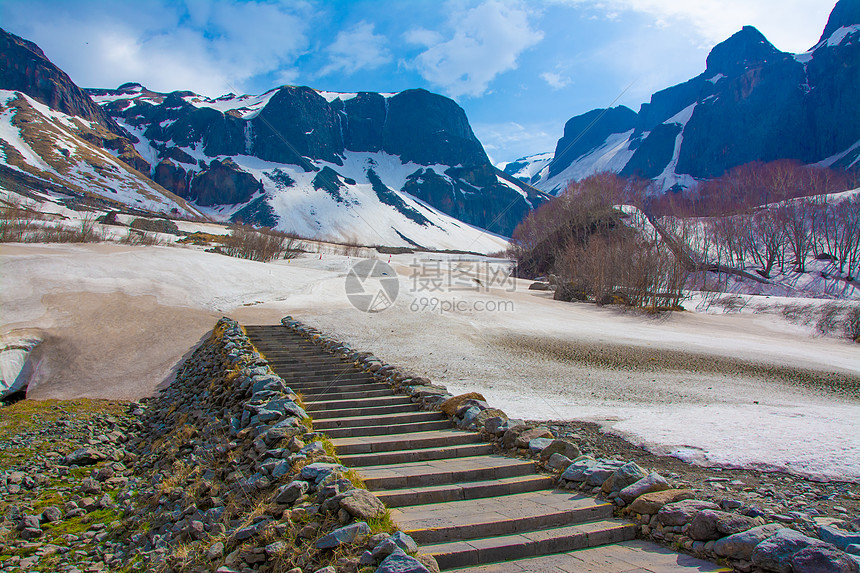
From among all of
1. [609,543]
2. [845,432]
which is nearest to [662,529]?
[609,543]

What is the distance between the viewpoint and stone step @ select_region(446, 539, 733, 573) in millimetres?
3584

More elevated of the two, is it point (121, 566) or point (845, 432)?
point (845, 432)

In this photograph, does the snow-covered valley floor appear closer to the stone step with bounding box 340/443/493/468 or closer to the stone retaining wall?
the stone retaining wall

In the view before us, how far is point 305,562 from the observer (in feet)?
11.7

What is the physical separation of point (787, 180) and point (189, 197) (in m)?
170

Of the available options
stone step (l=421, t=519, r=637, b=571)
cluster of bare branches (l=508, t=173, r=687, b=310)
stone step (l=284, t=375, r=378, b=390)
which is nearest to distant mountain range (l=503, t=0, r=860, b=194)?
cluster of bare branches (l=508, t=173, r=687, b=310)

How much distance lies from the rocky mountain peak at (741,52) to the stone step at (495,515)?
19012 centimetres

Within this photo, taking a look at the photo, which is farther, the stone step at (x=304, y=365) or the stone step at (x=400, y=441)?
the stone step at (x=304, y=365)

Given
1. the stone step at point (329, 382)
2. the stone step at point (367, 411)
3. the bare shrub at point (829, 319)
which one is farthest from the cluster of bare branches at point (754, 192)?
the stone step at point (367, 411)

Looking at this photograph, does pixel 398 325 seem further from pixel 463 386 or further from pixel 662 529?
pixel 662 529

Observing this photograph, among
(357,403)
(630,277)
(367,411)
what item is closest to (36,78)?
(630,277)

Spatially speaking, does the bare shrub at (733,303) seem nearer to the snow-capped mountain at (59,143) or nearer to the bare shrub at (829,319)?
the bare shrub at (829,319)

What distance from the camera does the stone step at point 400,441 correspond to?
5980 mm

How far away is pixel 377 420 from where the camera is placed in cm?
721
